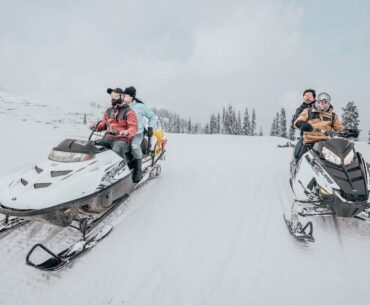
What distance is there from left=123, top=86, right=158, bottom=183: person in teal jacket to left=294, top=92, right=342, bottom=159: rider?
309 cm

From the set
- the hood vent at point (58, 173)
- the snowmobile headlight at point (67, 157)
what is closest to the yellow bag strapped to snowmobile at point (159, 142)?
the snowmobile headlight at point (67, 157)

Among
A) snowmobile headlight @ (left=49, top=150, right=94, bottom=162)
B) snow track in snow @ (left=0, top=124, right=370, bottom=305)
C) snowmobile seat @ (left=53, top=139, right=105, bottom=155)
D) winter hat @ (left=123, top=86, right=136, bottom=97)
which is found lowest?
snow track in snow @ (left=0, top=124, right=370, bottom=305)

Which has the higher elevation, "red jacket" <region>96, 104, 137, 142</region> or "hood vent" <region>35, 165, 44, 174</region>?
"red jacket" <region>96, 104, 137, 142</region>

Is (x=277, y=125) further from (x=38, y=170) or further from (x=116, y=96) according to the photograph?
(x=38, y=170)

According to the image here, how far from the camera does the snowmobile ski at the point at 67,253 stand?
2.91m

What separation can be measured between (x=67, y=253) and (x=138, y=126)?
286cm

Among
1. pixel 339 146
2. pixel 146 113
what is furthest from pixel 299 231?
pixel 146 113

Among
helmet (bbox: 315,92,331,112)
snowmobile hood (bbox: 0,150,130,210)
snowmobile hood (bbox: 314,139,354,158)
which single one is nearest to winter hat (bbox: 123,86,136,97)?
snowmobile hood (bbox: 0,150,130,210)

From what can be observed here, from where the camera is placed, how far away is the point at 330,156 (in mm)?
4227

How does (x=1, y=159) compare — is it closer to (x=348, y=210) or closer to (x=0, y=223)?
(x=0, y=223)

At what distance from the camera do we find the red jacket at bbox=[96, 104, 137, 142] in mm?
5146

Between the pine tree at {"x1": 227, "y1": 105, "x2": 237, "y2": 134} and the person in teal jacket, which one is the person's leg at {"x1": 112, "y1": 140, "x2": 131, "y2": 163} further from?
the pine tree at {"x1": 227, "y1": 105, "x2": 237, "y2": 134}

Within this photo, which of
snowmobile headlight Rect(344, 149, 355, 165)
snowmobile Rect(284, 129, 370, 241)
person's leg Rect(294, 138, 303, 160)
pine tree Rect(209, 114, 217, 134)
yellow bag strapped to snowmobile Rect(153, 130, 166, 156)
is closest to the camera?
snowmobile Rect(284, 129, 370, 241)

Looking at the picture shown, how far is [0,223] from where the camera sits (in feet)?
12.3
